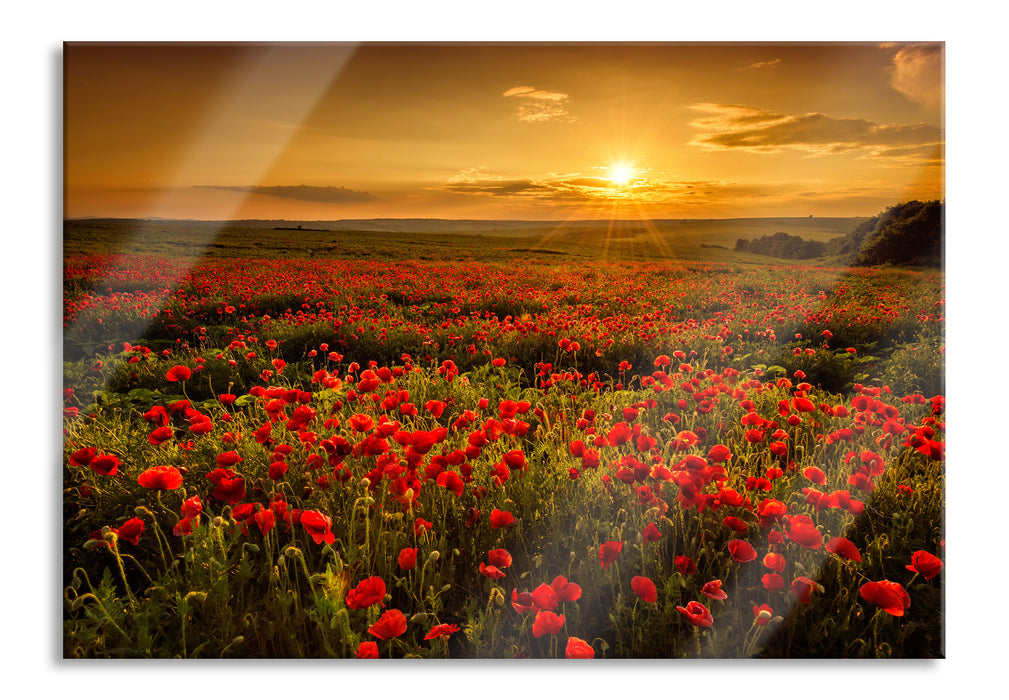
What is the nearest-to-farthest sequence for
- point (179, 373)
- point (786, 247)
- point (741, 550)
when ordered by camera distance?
point (741, 550) < point (179, 373) < point (786, 247)

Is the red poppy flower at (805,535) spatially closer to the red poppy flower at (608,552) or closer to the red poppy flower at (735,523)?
the red poppy flower at (735,523)

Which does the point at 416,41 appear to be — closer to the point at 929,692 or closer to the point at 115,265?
the point at 115,265

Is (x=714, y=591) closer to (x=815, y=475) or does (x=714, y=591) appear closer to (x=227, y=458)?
(x=815, y=475)

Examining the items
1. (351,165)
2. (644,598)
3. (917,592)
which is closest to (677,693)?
(644,598)

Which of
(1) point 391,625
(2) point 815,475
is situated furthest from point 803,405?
(1) point 391,625

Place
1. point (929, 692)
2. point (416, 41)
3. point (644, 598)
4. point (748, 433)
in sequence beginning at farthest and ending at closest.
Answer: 1. point (416, 41)
2. point (929, 692)
3. point (748, 433)
4. point (644, 598)

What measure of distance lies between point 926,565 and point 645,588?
91cm

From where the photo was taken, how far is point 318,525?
217 centimetres

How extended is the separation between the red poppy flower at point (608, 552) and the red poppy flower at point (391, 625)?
2.03ft

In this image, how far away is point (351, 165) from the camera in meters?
2.69

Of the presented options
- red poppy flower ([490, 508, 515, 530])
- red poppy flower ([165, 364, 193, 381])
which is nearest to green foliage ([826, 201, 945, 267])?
red poppy flower ([490, 508, 515, 530])

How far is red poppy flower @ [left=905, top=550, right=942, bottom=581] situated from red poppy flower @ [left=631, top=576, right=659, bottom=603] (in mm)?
807

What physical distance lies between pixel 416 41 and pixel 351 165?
543 millimetres
